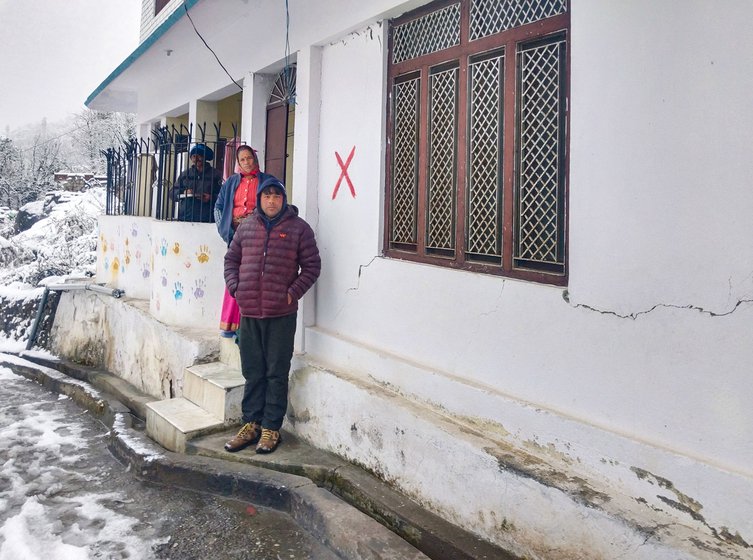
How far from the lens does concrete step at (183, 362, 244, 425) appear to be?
461 cm

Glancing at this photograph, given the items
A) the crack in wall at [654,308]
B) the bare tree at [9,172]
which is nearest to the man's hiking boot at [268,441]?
the crack in wall at [654,308]

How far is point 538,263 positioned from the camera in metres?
3.04

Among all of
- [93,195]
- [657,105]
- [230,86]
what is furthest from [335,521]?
[93,195]

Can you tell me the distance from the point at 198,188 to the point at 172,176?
1314 mm

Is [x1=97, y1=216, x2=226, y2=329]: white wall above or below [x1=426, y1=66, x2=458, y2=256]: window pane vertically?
below

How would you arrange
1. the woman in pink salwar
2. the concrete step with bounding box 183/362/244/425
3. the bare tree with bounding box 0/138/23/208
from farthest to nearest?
the bare tree with bounding box 0/138/23/208 < the woman in pink salwar < the concrete step with bounding box 183/362/244/425

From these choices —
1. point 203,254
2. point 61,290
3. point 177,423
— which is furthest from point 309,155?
point 61,290

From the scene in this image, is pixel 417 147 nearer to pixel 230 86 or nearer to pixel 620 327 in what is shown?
pixel 620 327

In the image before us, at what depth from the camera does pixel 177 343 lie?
5.66m

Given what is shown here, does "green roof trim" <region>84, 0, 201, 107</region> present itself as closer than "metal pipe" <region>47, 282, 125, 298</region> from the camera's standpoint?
Yes

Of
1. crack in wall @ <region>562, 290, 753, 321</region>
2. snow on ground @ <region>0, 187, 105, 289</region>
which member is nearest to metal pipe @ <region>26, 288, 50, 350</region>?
snow on ground @ <region>0, 187, 105, 289</region>

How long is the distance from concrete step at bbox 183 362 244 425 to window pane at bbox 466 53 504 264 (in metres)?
2.29

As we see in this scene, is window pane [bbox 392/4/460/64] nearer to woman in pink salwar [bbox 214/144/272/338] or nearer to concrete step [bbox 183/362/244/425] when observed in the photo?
woman in pink salwar [bbox 214/144/272/338]

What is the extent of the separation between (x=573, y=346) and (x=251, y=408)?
8.08ft
